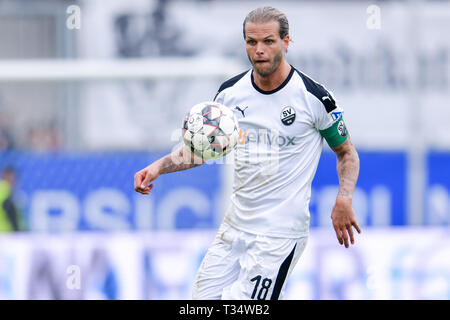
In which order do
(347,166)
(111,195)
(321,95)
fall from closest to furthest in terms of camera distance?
(321,95), (347,166), (111,195)

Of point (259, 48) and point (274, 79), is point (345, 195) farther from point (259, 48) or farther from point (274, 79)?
point (259, 48)

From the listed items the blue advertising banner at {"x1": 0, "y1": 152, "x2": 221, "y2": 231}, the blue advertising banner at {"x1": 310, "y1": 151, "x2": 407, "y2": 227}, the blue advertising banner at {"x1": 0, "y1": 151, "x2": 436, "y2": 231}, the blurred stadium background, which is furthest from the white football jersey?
the blue advertising banner at {"x1": 310, "y1": 151, "x2": 407, "y2": 227}

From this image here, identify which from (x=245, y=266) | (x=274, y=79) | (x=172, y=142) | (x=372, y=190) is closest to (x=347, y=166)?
(x=274, y=79)

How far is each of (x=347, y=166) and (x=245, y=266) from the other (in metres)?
0.83

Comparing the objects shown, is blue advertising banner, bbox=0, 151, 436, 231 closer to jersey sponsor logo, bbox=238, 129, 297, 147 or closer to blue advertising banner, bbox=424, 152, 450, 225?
blue advertising banner, bbox=424, 152, 450, 225

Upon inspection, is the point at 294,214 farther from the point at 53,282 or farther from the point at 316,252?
the point at 53,282

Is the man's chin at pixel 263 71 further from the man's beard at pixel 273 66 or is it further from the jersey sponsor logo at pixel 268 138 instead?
the jersey sponsor logo at pixel 268 138

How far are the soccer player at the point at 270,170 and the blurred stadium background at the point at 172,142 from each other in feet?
11.3

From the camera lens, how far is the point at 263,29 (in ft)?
15.3

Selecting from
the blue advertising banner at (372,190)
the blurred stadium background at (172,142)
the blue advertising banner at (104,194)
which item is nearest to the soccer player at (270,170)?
the blurred stadium background at (172,142)
